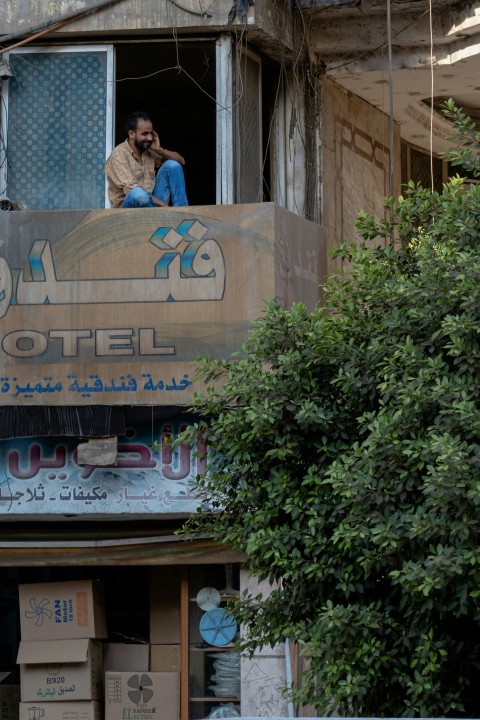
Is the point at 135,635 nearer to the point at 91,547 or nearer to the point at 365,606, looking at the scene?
the point at 91,547

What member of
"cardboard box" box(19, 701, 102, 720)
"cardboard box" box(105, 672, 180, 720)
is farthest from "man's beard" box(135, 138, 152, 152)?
"cardboard box" box(19, 701, 102, 720)

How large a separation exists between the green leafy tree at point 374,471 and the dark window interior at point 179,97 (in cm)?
366

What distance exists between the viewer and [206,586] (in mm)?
11133

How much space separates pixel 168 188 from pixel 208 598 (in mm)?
3183

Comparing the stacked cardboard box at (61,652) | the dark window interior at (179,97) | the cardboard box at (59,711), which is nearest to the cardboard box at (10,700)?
the stacked cardboard box at (61,652)

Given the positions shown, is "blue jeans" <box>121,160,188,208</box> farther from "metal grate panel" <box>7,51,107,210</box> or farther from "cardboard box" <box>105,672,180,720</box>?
"cardboard box" <box>105,672,180,720</box>

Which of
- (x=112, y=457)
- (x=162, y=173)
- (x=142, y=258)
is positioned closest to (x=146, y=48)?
(x=162, y=173)

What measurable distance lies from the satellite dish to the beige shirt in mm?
3058

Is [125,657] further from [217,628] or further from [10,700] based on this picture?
[10,700]

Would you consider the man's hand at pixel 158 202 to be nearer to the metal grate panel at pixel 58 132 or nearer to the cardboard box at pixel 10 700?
the metal grate panel at pixel 58 132

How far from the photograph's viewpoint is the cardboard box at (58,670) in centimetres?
1079

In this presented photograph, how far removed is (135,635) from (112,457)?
1901mm

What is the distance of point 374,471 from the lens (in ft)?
22.4

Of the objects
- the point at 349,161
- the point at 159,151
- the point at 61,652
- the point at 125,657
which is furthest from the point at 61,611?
the point at 349,161
